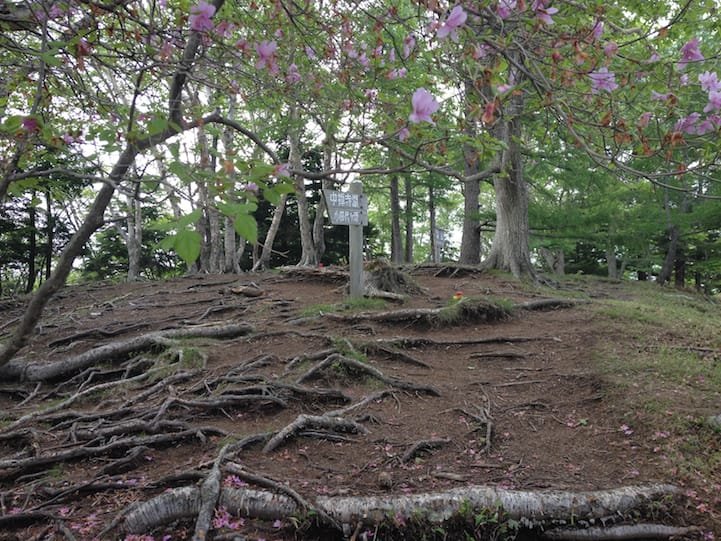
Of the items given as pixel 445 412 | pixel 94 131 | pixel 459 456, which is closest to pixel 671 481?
pixel 459 456

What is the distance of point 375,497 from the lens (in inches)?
92.2

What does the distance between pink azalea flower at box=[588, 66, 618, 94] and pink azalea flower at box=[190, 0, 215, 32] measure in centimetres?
162

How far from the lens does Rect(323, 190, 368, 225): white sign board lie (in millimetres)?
6422

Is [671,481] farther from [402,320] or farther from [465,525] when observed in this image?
[402,320]

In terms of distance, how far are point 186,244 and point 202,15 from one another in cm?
144

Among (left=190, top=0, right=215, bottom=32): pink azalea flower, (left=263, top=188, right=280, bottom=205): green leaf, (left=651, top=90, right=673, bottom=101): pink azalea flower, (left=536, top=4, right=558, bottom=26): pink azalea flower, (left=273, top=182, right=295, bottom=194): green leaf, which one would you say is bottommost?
(left=263, top=188, right=280, bottom=205): green leaf

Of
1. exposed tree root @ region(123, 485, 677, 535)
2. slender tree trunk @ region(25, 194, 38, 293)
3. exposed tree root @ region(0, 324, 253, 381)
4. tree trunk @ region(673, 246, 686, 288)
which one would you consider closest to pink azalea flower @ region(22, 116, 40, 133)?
exposed tree root @ region(123, 485, 677, 535)

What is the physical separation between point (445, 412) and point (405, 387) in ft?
1.50

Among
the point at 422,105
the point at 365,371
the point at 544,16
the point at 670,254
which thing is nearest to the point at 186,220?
the point at 422,105

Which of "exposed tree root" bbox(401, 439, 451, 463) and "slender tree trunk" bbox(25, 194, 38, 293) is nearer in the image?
"exposed tree root" bbox(401, 439, 451, 463)

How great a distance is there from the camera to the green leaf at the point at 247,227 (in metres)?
1.17

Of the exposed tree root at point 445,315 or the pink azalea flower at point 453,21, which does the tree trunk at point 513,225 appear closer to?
the exposed tree root at point 445,315

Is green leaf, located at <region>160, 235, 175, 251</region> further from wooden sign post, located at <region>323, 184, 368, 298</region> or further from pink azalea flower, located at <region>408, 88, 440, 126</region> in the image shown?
wooden sign post, located at <region>323, 184, 368, 298</region>

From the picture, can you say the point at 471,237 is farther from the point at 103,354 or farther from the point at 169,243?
the point at 169,243
